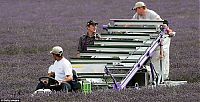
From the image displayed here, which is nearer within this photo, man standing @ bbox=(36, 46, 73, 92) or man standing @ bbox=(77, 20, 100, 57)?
man standing @ bbox=(36, 46, 73, 92)

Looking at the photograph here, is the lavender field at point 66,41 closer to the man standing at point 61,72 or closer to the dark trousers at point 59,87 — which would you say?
the dark trousers at point 59,87

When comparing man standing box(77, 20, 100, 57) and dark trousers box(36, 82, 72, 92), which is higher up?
man standing box(77, 20, 100, 57)

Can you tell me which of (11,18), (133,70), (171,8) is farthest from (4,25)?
(133,70)

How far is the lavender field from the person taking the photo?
40.3ft

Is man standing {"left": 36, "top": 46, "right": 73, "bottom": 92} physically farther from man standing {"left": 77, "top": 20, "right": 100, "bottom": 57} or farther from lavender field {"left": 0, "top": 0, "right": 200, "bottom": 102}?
man standing {"left": 77, "top": 20, "right": 100, "bottom": 57}

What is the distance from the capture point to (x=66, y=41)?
28844 millimetres

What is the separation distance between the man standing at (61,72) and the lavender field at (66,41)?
2.14 ft

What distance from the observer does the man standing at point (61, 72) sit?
42.9 feet

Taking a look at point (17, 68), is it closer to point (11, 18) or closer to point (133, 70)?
point (133, 70)

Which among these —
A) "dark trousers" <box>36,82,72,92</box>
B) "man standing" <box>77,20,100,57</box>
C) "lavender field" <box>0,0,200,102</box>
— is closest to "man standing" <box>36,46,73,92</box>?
"dark trousers" <box>36,82,72,92</box>

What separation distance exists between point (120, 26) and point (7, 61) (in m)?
6.23

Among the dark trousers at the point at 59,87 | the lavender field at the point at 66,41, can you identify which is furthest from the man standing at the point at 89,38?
the dark trousers at the point at 59,87

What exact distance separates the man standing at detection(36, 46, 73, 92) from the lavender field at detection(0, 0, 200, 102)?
654 mm

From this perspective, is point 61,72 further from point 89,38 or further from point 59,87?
point 89,38
